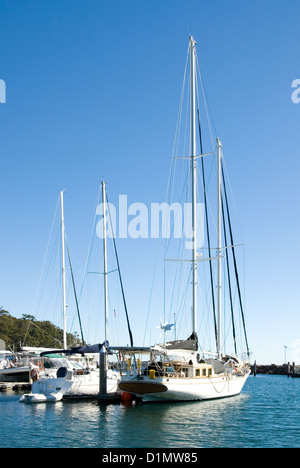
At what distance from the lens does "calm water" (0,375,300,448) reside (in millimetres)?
24156

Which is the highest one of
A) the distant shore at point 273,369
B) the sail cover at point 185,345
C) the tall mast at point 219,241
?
the tall mast at point 219,241

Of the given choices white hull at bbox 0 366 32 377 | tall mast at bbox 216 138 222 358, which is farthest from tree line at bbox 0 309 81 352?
tall mast at bbox 216 138 222 358

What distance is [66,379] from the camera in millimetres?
40656

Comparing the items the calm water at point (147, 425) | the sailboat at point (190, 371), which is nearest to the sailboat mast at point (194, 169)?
the sailboat at point (190, 371)

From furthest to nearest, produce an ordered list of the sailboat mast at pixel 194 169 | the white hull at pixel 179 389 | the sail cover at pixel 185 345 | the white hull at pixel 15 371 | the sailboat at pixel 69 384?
the white hull at pixel 15 371, the sailboat mast at pixel 194 169, the sailboat at pixel 69 384, the sail cover at pixel 185 345, the white hull at pixel 179 389

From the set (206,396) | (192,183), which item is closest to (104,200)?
(192,183)

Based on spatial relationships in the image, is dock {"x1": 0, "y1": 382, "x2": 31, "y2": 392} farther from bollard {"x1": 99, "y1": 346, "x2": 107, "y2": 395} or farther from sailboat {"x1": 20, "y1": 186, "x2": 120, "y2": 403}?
bollard {"x1": 99, "y1": 346, "x2": 107, "y2": 395}

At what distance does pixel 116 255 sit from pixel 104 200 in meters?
5.89

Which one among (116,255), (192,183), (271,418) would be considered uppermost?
(192,183)

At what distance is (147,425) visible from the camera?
2816 centimetres

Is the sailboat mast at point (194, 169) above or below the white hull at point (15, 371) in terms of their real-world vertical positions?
above

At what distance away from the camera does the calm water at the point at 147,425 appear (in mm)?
24156

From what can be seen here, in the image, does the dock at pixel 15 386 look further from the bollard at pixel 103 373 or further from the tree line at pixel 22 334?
the tree line at pixel 22 334
